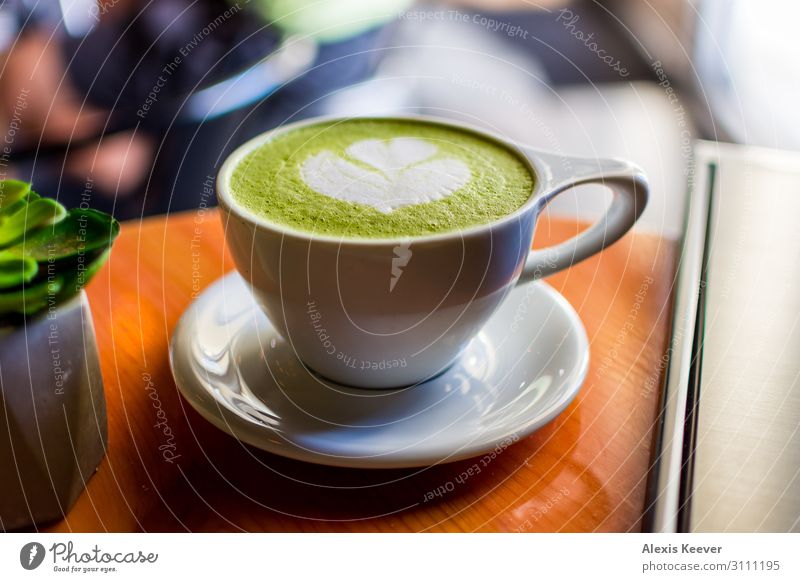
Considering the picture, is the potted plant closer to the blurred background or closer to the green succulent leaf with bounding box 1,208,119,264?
the green succulent leaf with bounding box 1,208,119,264

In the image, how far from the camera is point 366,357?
1.06 ft

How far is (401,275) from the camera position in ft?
0.95

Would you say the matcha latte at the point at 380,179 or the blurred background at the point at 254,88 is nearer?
the matcha latte at the point at 380,179

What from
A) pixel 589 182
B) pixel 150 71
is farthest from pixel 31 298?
pixel 150 71

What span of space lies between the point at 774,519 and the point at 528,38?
151 centimetres

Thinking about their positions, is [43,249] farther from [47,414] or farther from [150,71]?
[150,71]

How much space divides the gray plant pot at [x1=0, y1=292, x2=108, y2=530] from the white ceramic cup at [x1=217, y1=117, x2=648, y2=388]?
0.07 meters

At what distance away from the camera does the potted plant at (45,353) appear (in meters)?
0.25

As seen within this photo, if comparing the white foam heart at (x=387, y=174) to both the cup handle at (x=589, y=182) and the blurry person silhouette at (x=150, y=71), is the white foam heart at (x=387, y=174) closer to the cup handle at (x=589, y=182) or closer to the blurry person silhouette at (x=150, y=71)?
the cup handle at (x=589, y=182)

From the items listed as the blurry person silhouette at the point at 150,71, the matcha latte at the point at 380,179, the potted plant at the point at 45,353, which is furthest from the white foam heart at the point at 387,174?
the blurry person silhouette at the point at 150,71

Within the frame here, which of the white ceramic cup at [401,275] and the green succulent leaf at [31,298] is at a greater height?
the white ceramic cup at [401,275]

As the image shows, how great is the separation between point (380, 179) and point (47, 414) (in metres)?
0.16

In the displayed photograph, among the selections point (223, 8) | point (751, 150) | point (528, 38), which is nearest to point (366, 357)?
point (751, 150)
